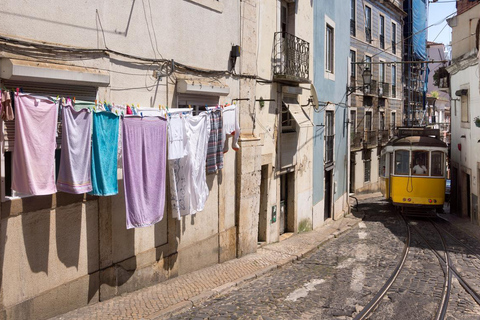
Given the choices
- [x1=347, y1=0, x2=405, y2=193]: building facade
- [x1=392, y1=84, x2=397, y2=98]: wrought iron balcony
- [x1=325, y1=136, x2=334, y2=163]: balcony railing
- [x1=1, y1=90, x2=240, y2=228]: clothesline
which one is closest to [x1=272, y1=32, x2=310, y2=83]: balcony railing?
[x1=1, y1=90, x2=240, y2=228]: clothesline

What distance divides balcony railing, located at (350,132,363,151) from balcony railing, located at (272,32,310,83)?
619 inches

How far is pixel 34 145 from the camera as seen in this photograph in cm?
568

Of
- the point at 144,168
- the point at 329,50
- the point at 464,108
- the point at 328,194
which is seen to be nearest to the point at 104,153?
the point at 144,168

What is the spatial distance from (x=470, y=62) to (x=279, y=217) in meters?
10.4

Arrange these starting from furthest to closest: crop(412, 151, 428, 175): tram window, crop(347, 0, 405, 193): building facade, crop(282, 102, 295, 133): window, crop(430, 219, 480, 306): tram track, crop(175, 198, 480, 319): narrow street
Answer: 1. crop(347, 0, 405, 193): building facade
2. crop(412, 151, 428, 175): tram window
3. crop(282, 102, 295, 133): window
4. crop(430, 219, 480, 306): tram track
5. crop(175, 198, 480, 319): narrow street

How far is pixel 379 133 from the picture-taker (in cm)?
3325

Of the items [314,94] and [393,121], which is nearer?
[314,94]

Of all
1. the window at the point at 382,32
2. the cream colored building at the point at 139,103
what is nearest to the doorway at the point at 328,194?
the cream colored building at the point at 139,103

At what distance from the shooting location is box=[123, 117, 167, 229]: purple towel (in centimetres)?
706

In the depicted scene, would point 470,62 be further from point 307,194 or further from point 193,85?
point 193,85

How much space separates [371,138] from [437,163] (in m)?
13.7

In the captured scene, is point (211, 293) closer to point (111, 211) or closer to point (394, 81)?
point (111, 211)

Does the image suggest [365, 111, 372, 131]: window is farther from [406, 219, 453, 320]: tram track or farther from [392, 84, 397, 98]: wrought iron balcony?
[406, 219, 453, 320]: tram track

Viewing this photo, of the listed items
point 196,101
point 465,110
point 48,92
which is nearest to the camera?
point 48,92
